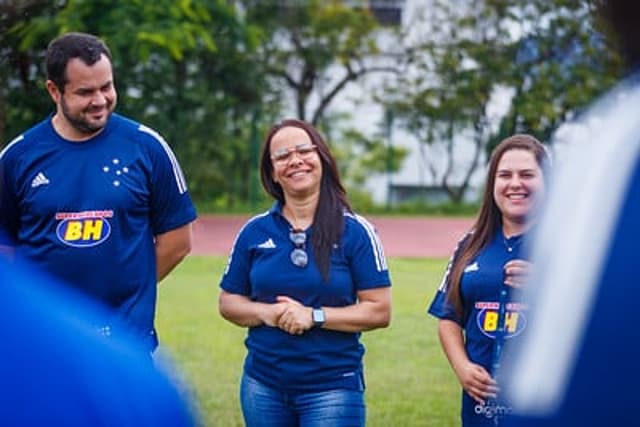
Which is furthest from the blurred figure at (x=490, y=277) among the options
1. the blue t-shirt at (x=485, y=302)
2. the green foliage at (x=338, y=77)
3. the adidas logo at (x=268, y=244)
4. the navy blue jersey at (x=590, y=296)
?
the green foliage at (x=338, y=77)

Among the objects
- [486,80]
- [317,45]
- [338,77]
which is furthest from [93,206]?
[338,77]

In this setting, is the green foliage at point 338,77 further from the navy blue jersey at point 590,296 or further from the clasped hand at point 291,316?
the navy blue jersey at point 590,296

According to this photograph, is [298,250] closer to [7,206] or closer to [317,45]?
[7,206]

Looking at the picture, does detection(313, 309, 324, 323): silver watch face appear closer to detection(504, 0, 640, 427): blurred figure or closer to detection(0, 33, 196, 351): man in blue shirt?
detection(0, 33, 196, 351): man in blue shirt

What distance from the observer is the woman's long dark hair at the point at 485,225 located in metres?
4.51

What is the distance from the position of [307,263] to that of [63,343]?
318 centimetres

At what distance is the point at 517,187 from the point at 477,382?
703mm

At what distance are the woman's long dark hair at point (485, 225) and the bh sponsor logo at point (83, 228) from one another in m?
1.27

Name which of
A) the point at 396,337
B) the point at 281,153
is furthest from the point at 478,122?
the point at 281,153

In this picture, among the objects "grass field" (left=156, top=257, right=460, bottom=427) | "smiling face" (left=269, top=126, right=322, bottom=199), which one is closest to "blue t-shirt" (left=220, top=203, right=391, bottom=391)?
"smiling face" (left=269, top=126, right=322, bottom=199)

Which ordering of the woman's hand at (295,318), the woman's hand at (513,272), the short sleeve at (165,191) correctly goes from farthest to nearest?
the short sleeve at (165,191) → the woman's hand at (295,318) → the woman's hand at (513,272)

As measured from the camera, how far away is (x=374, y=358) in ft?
35.5

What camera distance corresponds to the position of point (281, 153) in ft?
15.4

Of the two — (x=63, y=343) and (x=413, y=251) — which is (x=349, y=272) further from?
(x=413, y=251)
